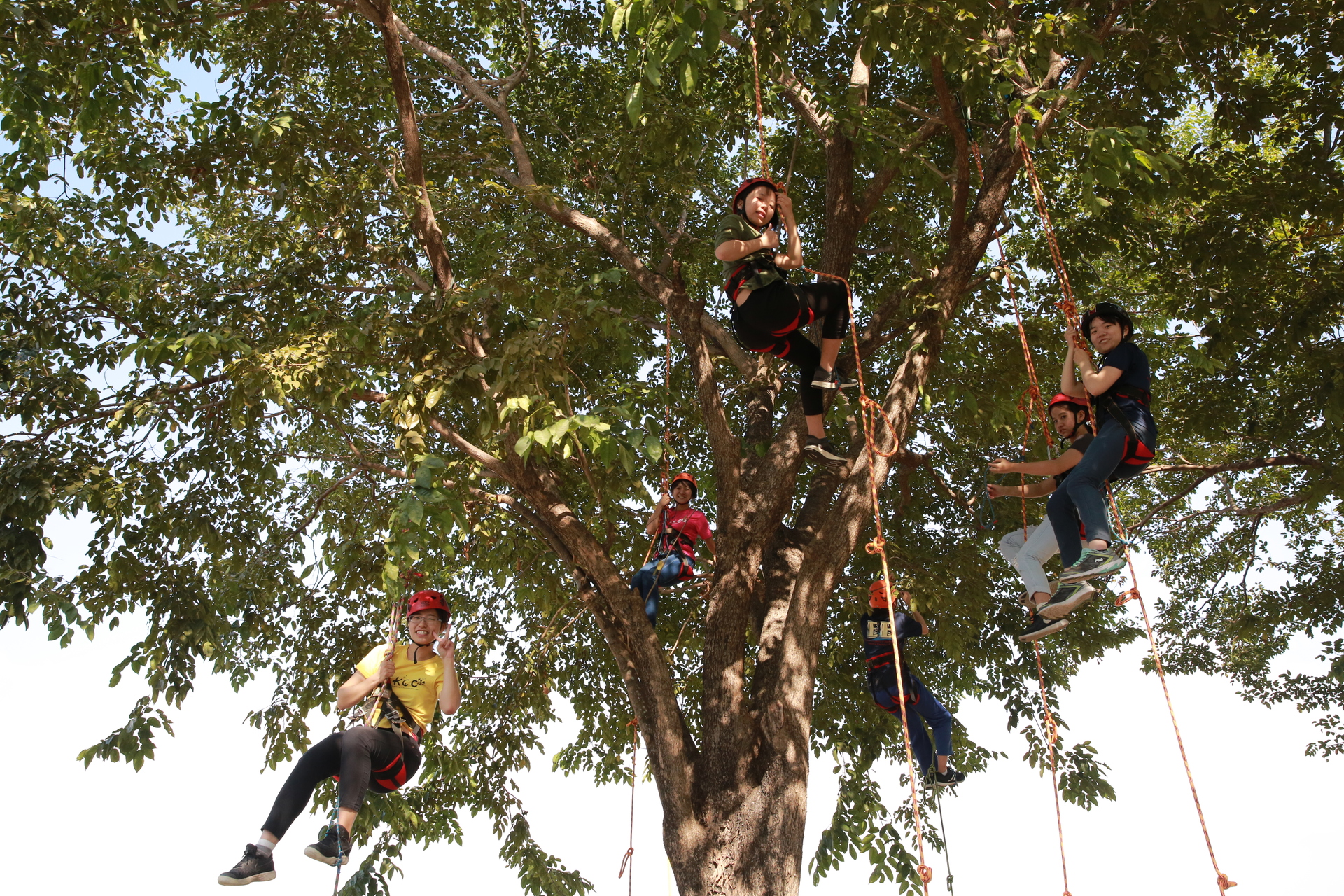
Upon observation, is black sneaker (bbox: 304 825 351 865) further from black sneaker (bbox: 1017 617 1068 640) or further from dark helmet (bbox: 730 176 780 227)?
dark helmet (bbox: 730 176 780 227)

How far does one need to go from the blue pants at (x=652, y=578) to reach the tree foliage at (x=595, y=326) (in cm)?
44

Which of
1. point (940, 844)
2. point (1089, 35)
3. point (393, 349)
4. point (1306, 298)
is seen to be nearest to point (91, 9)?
point (393, 349)

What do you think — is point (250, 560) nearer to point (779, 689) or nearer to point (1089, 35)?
point (779, 689)

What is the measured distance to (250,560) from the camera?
21.2 feet

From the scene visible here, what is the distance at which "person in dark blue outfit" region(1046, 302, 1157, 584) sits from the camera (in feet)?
12.8

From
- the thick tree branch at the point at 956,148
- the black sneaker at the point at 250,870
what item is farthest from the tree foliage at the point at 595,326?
the black sneaker at the point at 250,870

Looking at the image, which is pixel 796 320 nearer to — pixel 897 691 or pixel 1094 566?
pixel 1094 566

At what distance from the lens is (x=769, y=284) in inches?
176

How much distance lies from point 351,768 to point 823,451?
2.89 m

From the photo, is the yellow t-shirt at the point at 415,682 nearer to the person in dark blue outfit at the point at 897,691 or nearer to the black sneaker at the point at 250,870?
the black sneaker at the point at 250,870

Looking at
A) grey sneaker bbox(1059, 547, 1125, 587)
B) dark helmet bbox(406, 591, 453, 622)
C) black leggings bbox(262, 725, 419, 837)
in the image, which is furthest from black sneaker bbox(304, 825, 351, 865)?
grey sneaker bbox(1059, 547, 1125, 587)

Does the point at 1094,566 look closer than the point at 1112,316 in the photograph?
Yes

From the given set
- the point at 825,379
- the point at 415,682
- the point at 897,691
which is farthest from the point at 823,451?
the point at 415,682

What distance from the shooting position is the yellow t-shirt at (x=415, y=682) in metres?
4.46
